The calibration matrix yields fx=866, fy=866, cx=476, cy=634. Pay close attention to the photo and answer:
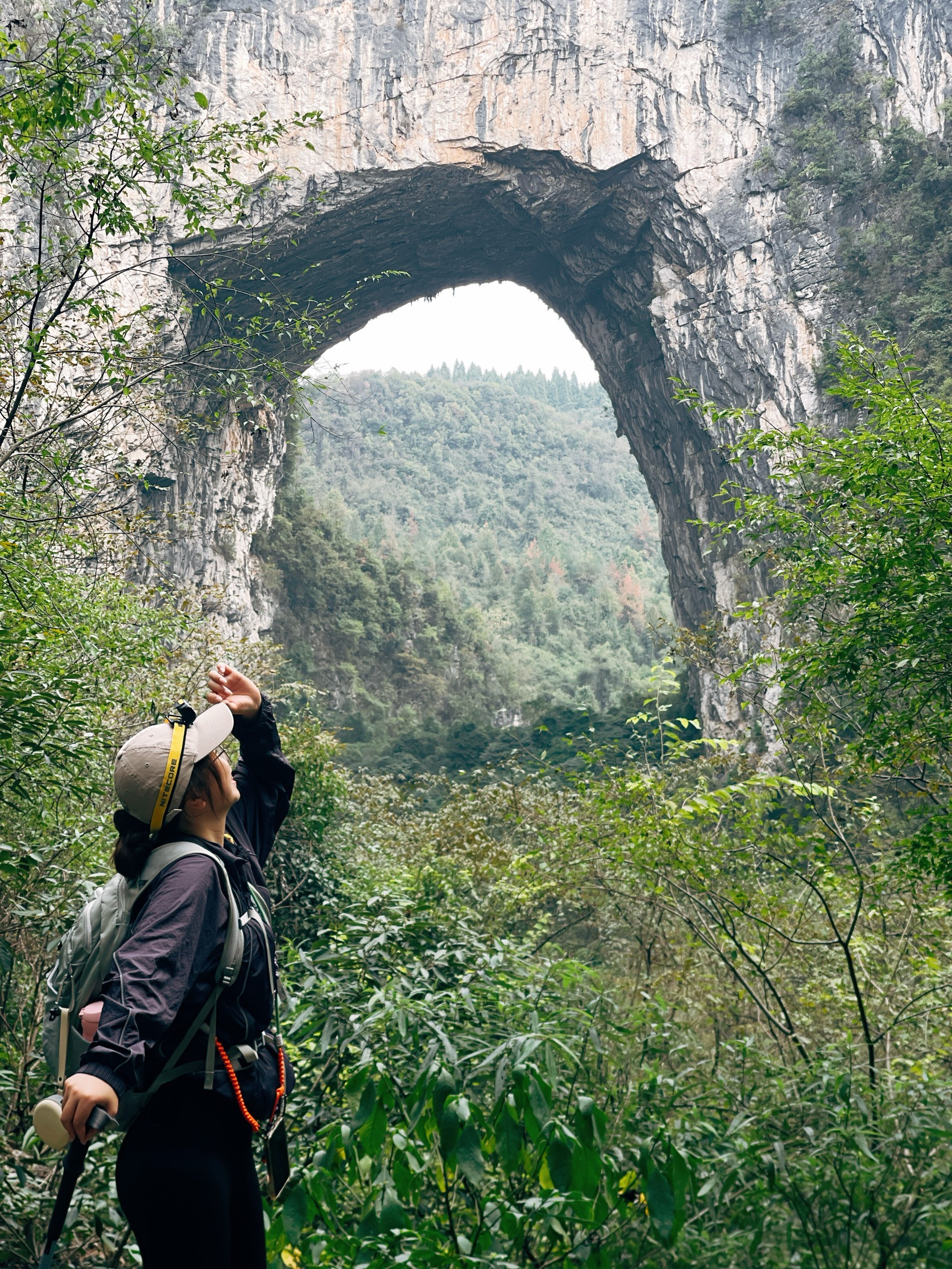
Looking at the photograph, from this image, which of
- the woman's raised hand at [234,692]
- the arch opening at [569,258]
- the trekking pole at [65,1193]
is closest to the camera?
the trekking pole at [65,1193]

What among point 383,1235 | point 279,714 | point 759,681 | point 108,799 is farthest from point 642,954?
point 279,714

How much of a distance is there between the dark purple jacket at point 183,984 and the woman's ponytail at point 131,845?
0.11 ft

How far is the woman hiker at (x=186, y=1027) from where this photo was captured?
3.70 ft

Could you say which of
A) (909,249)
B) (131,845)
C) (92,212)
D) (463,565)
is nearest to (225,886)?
(131,845)

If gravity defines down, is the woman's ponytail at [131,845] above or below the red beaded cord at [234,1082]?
above

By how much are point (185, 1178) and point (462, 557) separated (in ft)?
157

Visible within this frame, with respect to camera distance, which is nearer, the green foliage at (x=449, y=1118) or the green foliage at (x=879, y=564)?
the green foliage at (x=449, y=1118)

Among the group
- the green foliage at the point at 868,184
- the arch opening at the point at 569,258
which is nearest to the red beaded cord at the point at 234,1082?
the arch opening at the point at 569,258

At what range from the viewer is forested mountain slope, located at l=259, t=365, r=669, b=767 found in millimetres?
26125

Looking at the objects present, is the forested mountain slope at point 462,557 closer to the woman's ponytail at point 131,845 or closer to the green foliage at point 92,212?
the green foliage at point 92,212

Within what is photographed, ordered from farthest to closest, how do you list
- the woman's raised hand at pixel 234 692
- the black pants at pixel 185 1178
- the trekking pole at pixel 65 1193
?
the woman's raised hand at pixel 234 692
the black pants at pixel 185 1178
the trekking pole at pixel 65 1193

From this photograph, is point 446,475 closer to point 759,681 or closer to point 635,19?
point 635,19

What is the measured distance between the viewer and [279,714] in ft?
72.3

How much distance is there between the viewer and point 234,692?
1.77 m
